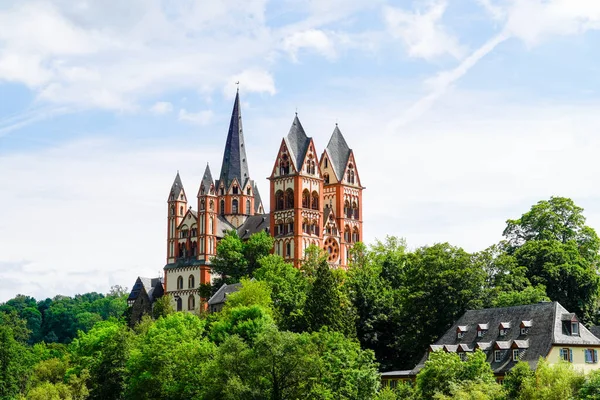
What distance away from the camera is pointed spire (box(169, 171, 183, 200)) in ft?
438

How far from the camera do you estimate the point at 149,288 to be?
138 meters

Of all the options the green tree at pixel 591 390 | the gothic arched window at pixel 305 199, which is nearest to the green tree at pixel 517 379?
the green tree at pixel 591 390

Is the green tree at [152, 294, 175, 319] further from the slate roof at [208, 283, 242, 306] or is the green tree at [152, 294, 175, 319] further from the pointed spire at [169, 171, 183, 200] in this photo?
the pointed spire at [169, 171, 183, 200]

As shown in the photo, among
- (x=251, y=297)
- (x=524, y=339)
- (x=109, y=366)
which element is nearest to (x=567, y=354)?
(x=524, y=339)

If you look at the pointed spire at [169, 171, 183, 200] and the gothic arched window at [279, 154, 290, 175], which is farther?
the pointed spire at [169, 171, 183, 200]

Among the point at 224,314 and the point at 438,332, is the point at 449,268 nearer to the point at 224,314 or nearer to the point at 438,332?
the point at 438,332

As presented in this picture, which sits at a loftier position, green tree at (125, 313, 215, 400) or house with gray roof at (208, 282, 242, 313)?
house with gray roof at (208, 282, 242, 313)

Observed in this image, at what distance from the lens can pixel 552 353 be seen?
6912 centimetres

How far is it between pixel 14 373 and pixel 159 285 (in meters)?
43.6

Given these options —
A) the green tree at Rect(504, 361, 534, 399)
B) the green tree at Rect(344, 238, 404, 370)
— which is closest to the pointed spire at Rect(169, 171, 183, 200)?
the green tree at Rect(344, 238, 404, 370)

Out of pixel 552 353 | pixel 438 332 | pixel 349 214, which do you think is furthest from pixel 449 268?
pixel 349 214

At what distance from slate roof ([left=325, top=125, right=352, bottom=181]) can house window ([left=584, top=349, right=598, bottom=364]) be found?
6250 centimetres

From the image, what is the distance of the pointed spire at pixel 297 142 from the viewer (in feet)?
416

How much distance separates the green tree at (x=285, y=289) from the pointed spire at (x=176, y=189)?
22371mm
